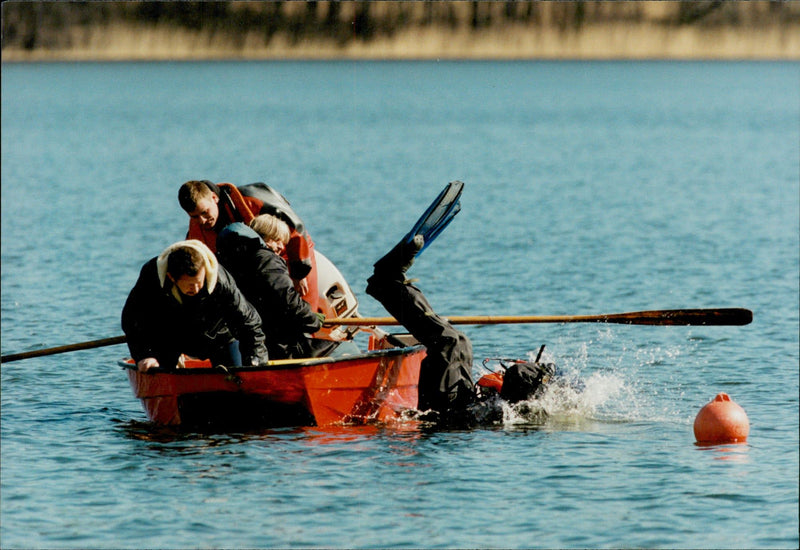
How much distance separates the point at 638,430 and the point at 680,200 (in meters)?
19.6

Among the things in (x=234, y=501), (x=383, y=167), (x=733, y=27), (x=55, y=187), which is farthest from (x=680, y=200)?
(x=733, y=27)

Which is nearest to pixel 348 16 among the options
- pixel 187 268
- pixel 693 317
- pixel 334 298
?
pixel 334 298

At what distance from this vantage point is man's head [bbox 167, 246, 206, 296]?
10.3 m

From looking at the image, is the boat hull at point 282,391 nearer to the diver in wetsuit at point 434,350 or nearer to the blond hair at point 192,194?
the diver in wetsuit at point 434,350

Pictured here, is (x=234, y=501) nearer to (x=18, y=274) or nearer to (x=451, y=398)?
(x=451, y=398)

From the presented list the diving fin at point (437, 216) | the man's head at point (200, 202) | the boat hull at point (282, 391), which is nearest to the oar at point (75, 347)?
the boat hull at point (282, 391)

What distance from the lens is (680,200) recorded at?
30.5 meters

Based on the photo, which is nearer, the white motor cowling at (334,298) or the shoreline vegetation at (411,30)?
the white motor cowling at (334,298)

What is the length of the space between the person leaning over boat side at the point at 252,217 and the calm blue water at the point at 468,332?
1404mm

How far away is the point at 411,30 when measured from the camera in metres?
68.7

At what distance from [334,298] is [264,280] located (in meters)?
1.63

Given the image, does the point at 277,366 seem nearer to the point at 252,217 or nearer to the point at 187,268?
the point at 187,268

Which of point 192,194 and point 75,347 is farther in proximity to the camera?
point 75,347

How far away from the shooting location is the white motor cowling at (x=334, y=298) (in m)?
12.6
